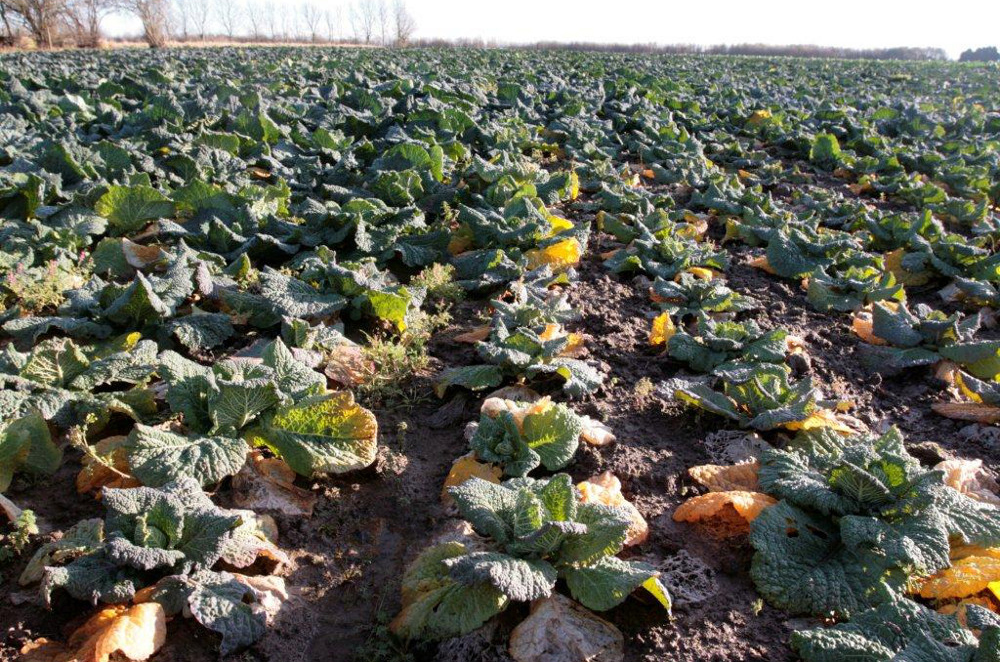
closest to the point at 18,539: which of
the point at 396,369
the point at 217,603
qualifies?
the point at 217,603

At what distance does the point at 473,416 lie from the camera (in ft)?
11.6

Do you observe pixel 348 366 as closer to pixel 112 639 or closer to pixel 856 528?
pixel 112 639

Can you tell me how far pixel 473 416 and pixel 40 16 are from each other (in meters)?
44.8

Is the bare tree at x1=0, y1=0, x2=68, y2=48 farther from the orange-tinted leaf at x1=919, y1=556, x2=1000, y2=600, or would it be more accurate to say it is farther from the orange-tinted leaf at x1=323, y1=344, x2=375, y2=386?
the orange-tinted leaf at x1=919, y1=556, x2=1000, y2=600

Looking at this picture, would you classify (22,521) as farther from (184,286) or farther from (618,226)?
(618,226)

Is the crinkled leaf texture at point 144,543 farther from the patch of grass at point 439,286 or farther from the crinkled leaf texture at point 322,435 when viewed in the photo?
the patch of grass at point 439,286

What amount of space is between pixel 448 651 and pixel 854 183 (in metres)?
9.09

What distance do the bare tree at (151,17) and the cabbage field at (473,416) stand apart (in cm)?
3735

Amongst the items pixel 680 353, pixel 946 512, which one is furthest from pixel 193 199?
pixel 946 512

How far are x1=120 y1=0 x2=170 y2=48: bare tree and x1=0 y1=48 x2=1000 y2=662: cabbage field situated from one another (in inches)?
1471

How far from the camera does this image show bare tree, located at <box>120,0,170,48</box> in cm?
3800

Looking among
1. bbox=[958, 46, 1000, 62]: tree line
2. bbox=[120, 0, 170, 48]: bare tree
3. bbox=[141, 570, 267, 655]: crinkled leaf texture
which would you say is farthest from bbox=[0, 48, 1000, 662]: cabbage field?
bbox=[958, 46, 1000, 62]: tree line

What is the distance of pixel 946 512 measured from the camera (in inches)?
98.0

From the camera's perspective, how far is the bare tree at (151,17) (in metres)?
38.0
